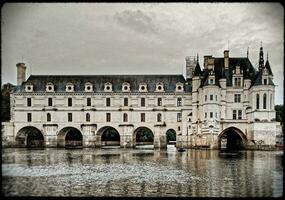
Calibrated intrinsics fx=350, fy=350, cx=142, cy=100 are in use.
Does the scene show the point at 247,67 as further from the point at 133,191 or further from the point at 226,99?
the point at 133,191

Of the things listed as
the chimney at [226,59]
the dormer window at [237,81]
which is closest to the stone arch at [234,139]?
the dormer window at [237,81]

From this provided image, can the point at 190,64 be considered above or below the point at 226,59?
above

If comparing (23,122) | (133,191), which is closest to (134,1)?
(133,191)

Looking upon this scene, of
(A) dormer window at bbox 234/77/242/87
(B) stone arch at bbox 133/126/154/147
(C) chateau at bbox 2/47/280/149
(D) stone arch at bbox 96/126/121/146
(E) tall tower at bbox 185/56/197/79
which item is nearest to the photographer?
(A) dormer window at bbox 234/77/242/87

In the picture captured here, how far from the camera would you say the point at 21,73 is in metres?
48.7

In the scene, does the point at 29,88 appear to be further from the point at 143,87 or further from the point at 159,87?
the point at 159,87

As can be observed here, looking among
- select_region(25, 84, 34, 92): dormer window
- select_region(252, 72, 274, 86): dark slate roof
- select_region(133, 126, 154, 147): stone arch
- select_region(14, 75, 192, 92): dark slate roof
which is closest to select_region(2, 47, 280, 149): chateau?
select_region(14, 75, 192, 92): dark slate roof

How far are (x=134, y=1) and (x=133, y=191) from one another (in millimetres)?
8488

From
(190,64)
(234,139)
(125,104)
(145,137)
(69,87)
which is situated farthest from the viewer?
(145,137)

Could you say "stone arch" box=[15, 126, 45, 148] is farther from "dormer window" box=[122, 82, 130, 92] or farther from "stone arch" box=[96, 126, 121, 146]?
"dormer window" box=[122, 82, 130, 92]

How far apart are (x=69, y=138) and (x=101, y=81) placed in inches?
436

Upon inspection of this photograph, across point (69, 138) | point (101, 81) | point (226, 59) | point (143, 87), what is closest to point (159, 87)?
point (143, 87)

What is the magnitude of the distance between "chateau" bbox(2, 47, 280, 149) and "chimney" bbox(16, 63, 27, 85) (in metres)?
0.14

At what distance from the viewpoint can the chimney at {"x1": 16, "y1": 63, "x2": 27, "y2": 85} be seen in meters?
47.9
